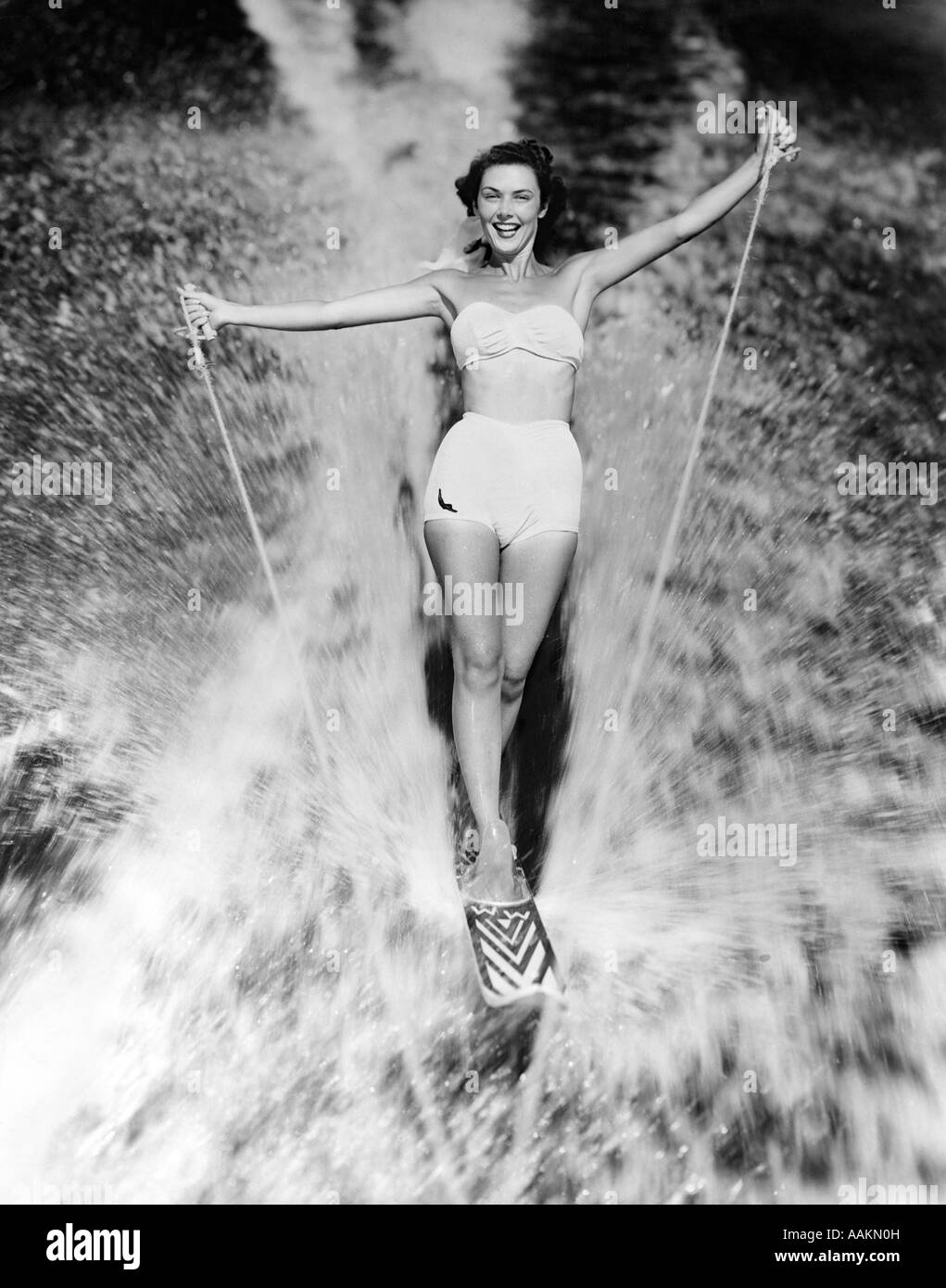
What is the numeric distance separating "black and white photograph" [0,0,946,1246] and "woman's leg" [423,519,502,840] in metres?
0.01

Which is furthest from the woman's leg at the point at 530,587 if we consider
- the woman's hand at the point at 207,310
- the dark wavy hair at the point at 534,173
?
the woman's hand at the point at 207,310

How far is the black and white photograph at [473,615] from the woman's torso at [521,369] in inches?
0.6

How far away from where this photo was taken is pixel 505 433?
282 centimetres

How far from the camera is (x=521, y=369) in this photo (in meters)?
2.83

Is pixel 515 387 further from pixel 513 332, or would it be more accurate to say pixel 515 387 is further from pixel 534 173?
pixel 534 173

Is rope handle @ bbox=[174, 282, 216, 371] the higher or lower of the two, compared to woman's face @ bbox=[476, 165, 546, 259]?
lower

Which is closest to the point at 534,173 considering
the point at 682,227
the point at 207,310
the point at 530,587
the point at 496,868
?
the point at 682,227

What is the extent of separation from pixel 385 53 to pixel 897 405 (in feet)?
4.67

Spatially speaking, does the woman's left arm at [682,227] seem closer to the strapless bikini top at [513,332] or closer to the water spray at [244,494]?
the strapless bikini top at [513,332]

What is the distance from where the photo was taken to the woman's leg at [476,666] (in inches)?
111

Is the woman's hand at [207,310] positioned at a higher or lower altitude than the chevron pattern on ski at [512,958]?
higher

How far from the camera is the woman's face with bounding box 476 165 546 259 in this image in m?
2.86

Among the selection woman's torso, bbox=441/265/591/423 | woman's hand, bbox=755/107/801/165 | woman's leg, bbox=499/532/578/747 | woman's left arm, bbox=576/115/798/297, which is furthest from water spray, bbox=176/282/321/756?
woman's hand, bbox=755/107/801/165

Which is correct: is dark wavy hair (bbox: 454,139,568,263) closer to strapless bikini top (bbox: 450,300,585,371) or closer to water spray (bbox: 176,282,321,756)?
strapless bikini top (bbox: 450,300,585,371)
